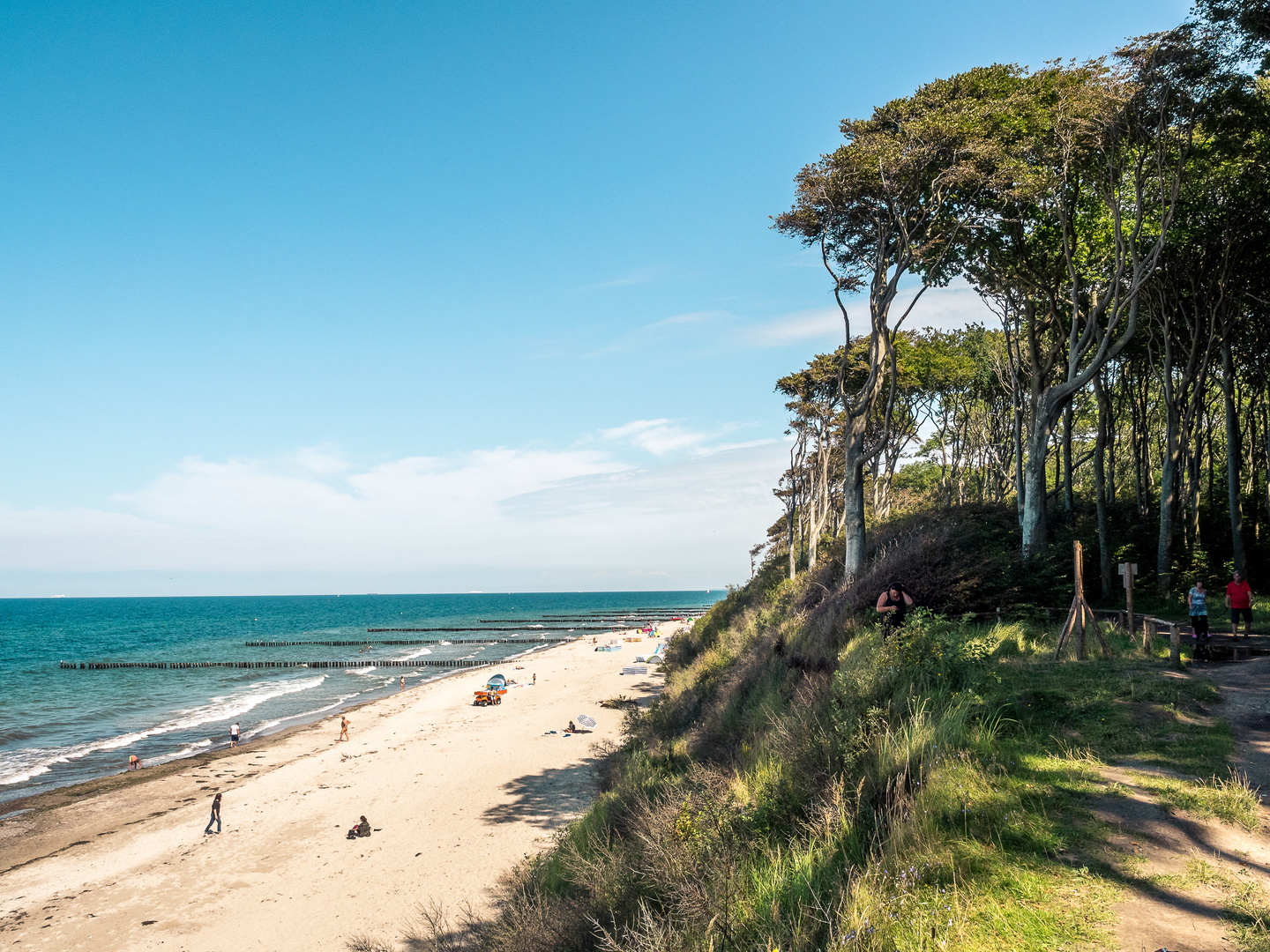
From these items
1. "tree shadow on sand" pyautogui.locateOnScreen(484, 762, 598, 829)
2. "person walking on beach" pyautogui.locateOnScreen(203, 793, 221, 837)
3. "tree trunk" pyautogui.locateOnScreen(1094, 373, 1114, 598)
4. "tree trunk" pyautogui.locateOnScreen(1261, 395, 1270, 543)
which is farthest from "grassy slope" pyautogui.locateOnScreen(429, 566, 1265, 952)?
"tree trunk" pyautogui.locateOnScreen(1261, 395, 1270, 543)

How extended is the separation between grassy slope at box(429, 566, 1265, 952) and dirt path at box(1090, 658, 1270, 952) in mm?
141

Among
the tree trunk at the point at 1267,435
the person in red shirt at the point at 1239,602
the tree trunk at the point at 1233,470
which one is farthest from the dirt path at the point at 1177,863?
the tree trunk at the point at 1267,435

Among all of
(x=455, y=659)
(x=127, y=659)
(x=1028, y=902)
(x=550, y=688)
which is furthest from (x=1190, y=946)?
(x=127, y=659)

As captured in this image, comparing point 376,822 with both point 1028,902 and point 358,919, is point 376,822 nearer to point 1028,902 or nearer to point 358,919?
point 358,919

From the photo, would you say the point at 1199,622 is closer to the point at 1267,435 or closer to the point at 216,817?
the point at 1267,435

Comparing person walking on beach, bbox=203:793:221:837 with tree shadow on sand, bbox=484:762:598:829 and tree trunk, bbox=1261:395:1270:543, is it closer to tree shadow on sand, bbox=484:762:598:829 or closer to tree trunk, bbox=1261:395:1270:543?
tree shadow on sand, bbox=484:762:598:829

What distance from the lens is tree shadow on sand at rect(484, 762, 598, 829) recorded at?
57.3ft

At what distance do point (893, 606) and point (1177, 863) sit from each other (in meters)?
6.91

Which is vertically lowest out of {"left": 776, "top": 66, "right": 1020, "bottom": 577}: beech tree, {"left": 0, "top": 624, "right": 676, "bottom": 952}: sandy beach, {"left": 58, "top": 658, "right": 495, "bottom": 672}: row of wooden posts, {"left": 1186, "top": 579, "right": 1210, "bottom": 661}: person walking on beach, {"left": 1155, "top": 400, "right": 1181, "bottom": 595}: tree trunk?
{"left": 58, "top": 658, "right": 495, "bottom": 672}: row of wooden posts

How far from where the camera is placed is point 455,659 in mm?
61781

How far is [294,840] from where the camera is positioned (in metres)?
17.6

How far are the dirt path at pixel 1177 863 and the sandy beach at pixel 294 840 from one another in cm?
1063

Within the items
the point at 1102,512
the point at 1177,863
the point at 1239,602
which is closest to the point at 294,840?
the point at 1177,863

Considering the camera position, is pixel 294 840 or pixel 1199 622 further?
pixel 294 840
